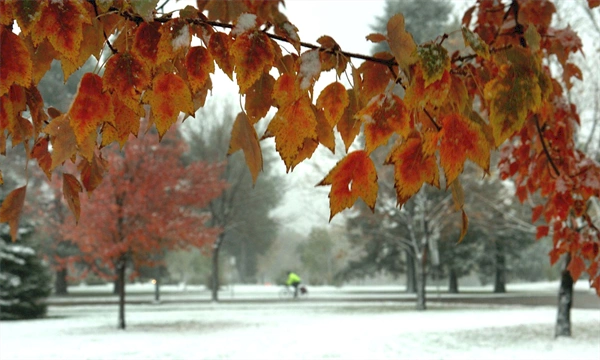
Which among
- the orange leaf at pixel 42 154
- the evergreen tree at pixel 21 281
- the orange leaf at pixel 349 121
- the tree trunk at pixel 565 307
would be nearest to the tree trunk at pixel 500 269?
the tree trunk at pixel 565 307

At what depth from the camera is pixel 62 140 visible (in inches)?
46.4

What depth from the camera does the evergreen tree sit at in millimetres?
16505

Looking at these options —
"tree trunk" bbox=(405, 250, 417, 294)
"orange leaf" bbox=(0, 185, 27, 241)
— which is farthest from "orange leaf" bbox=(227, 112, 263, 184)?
"tree trunk" bbox=(405, 250, 417, 294)

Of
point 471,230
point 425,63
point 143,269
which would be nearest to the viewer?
point 425,63

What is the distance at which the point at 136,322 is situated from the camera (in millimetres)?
15211

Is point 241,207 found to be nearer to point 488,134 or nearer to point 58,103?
point 58,103

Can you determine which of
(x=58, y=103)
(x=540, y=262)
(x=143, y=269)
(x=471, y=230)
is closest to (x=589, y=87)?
(x=471, y=230)

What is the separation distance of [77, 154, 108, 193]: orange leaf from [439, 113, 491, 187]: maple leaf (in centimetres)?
121

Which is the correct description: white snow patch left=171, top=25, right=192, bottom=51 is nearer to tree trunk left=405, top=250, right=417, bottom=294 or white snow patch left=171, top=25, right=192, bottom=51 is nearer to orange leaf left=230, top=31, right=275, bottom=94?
orange leaf left=230, top=31, right=275, bottom=94

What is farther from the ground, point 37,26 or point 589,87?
point 589,87

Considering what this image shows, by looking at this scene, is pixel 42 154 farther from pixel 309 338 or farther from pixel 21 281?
pixel 21 281

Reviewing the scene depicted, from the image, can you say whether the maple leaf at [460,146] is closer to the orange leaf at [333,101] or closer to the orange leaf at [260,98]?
the orange leaf at [333,101]

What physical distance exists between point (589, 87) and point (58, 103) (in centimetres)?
2362

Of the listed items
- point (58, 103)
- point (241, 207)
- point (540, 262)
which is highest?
point (58, 103)
